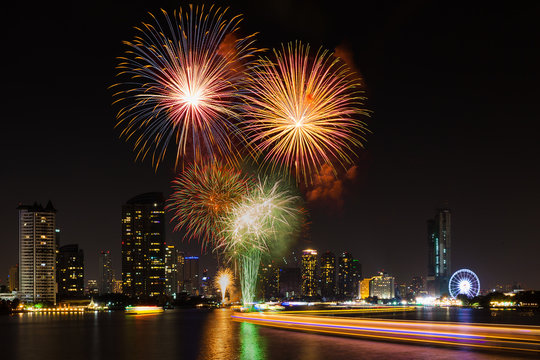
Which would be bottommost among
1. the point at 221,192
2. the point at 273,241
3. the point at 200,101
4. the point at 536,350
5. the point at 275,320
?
the point at 275,320

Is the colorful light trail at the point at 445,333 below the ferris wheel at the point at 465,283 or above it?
above

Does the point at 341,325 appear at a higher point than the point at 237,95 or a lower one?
lower

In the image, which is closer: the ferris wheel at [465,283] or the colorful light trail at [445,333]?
the colorful light trail at [445,333]

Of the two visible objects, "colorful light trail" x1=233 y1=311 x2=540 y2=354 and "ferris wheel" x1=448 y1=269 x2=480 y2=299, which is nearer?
"colorful light trail" x1=233 y1=311 x2=540 y2=354

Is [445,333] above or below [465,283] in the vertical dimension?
above

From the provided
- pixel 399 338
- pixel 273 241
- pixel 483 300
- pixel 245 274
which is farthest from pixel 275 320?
pixel 483 300

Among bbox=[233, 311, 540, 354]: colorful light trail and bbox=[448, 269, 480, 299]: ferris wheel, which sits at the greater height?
bbox=[233, 311, 540, 354]: colorful light trail

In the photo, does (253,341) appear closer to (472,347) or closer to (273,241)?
(472,347)

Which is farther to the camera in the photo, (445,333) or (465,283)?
(465,283)
